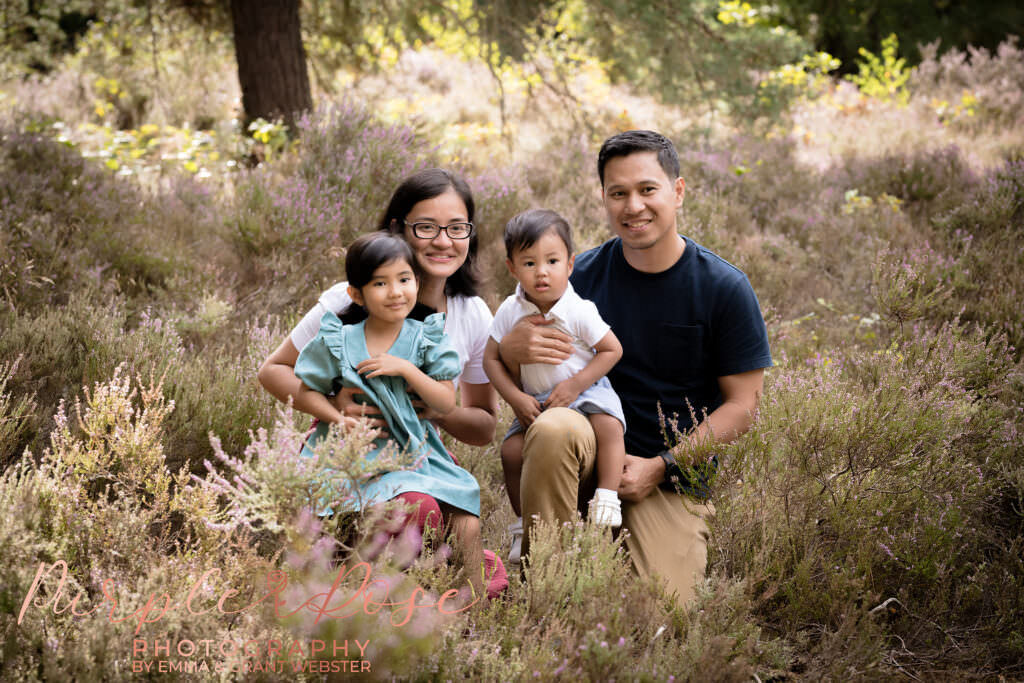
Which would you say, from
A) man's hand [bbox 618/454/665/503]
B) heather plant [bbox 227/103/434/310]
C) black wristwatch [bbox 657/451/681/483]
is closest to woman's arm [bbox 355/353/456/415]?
man's hand [bbox 618/454/665/503]

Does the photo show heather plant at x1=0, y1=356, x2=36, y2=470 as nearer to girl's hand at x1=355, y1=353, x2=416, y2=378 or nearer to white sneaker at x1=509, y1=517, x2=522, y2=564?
girl's hand at x1=355, y1=353, x2=416, y2=378

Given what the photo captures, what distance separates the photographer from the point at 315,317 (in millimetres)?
2949

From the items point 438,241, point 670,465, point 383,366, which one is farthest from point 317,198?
point 670,465

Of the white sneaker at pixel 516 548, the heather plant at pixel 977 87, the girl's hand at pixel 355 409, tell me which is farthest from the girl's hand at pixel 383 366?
the heather plant at pixel 977 87

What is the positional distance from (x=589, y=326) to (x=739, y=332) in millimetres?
593

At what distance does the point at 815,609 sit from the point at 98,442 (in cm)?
261

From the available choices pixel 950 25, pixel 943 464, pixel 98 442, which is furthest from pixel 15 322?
pixel 950 25

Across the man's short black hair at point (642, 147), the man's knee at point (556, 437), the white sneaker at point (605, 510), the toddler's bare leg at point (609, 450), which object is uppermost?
the man's short black hair at point (642, 147)

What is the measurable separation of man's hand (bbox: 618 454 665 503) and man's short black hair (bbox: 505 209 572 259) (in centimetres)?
87

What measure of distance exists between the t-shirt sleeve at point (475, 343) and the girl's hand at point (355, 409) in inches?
23.7

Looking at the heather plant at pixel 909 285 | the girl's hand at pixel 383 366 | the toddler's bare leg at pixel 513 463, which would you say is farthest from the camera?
the heather plant at pixel 909 285

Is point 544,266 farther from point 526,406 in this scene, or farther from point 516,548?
point 516,548

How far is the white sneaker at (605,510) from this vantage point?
278 centimetres

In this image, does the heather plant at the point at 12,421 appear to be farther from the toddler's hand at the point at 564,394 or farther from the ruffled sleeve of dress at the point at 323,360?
Answer: the toddler's hand at the point at 564,394
